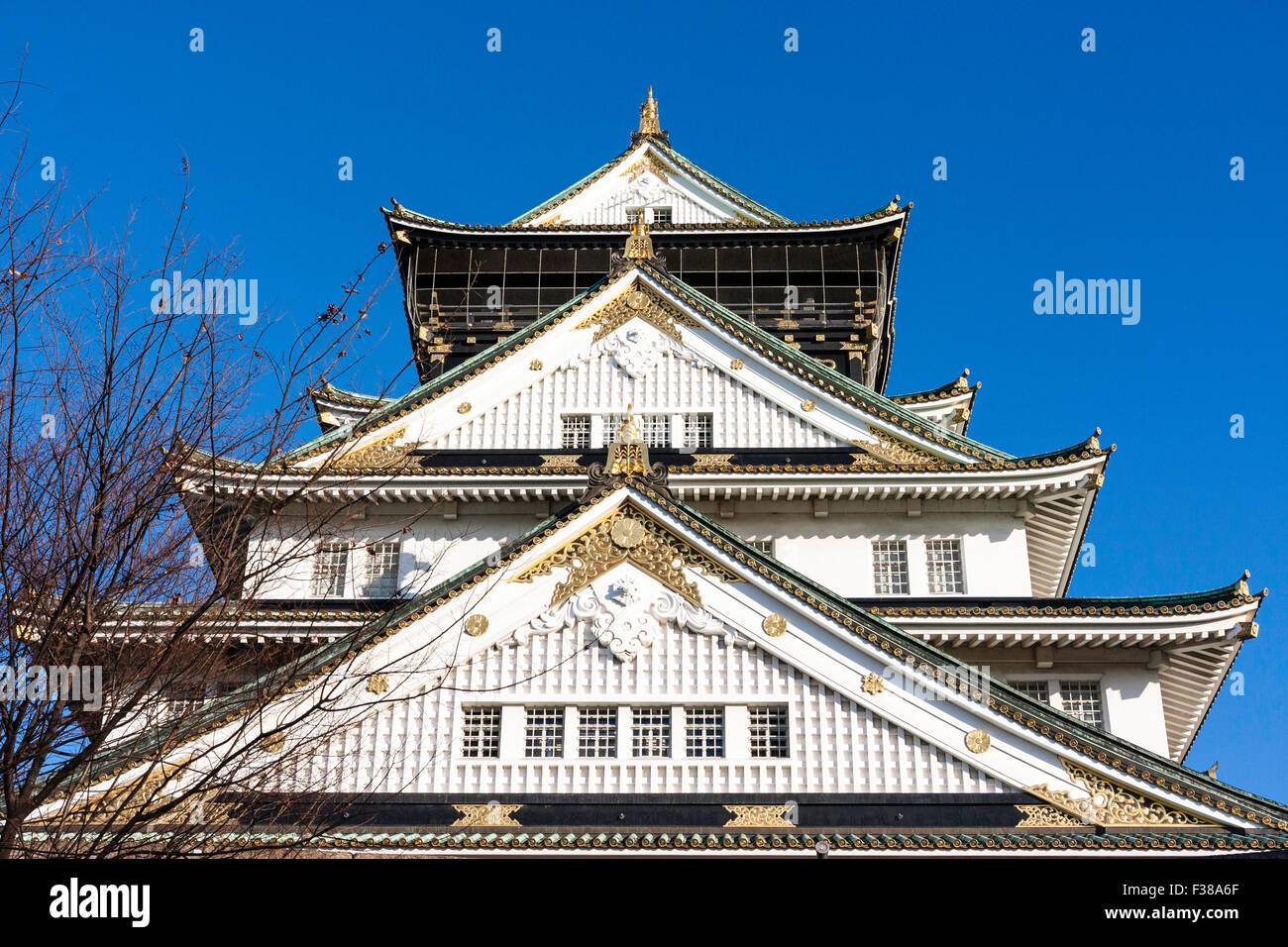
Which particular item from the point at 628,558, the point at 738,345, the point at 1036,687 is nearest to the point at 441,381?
the point at 738,345

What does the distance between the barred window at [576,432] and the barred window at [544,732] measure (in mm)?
8596

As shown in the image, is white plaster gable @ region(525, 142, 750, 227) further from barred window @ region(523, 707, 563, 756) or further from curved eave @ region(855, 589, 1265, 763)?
barred window @ region(523, 707, 563, 756)

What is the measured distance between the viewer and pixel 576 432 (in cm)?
2622

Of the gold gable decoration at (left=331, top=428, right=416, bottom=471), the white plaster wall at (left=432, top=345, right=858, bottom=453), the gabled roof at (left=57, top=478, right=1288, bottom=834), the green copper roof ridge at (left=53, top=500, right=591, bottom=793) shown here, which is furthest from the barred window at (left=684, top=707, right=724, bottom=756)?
the gold gable decoration at (left=331, top=428, right=416, bottom=471)

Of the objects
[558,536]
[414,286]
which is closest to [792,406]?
[558,536]

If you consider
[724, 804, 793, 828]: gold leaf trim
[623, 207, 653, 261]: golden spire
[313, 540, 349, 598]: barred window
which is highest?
[623, 207, 653, 261]: golden spire

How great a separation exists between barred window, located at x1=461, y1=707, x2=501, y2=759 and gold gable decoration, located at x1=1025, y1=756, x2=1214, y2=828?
7348mm

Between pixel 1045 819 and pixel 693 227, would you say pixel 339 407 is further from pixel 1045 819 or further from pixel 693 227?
pixel 1045 819

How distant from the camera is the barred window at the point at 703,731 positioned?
17859 millimetres

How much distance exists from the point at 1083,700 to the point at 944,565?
3.57m

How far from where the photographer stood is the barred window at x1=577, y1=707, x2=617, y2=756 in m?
17.9

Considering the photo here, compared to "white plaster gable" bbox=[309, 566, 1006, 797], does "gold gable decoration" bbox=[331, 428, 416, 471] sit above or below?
above

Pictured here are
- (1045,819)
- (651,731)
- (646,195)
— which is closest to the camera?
(1045,819)
